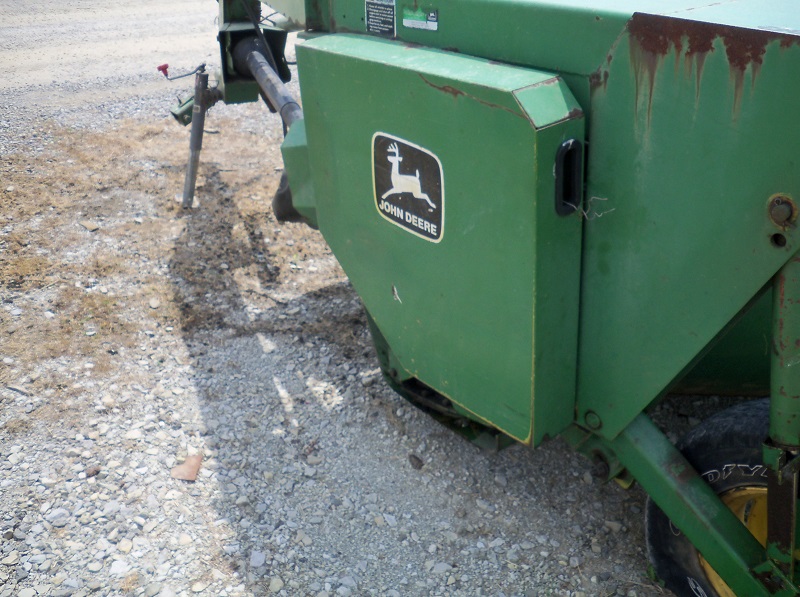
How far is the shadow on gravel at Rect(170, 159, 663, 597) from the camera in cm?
241

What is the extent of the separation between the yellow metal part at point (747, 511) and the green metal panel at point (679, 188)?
33 cm

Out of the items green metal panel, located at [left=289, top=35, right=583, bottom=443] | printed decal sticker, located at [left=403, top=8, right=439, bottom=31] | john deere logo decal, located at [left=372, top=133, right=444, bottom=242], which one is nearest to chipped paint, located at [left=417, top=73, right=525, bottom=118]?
green metal panel, located at [left=289, top=35, right=583, bottom=443]

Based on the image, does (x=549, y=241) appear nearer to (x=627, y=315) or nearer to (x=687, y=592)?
(x=627, y=315)

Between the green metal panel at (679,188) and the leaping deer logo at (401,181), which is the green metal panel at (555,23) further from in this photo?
the leaping deer logo at (401,181)

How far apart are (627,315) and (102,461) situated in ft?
5.95

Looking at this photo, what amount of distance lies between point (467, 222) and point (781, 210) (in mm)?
680

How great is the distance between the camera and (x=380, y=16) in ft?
7.59

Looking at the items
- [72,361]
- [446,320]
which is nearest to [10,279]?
[72,361]

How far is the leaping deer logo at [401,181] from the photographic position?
206 cm

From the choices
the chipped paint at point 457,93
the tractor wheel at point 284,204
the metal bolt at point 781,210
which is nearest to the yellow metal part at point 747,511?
the metal bolt at point 781,210

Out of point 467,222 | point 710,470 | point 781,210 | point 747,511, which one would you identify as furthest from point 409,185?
point 747,511

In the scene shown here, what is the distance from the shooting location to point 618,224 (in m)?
1.80

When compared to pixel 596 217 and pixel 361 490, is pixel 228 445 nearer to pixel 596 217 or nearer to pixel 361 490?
pixel 361 490

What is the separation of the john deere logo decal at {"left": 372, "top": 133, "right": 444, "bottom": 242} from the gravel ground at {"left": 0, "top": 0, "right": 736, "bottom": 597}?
97cm
